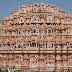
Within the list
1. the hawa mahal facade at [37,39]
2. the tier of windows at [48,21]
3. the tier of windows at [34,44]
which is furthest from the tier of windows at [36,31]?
the tier of windows at [34,44]

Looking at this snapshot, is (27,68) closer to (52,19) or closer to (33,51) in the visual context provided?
(33,51)

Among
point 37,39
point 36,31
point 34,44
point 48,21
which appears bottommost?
point 34,44

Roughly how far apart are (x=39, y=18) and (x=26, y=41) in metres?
3.14

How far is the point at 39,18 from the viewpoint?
67438 mm

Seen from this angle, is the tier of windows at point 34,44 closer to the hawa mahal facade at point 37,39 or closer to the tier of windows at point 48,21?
the hawa mahal facade at point 37,39

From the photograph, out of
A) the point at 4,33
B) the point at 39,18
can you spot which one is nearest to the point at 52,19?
the point at 39,18

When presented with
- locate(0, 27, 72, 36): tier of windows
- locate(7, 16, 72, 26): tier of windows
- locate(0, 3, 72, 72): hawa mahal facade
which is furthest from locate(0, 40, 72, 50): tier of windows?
locate(7, 16, 72, 26): tier of windows

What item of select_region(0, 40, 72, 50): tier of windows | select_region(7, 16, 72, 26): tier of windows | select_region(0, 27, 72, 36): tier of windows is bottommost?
select_region(0, 40, 72, 50): tier of windows

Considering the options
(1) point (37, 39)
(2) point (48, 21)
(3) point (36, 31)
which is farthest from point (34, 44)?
(2) point (48, 21)

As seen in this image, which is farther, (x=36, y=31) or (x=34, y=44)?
(x=36, y=31)

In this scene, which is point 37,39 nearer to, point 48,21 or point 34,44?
point 34,44

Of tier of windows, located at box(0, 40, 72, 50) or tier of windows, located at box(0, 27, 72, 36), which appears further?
tier of windows, located at box(0, 27, 72, 36)

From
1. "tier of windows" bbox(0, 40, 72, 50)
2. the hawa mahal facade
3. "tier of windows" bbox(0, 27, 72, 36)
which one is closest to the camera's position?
the hawa mahal facade

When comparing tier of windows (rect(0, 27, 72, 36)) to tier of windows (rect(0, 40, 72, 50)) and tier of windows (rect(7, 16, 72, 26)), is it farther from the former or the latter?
tier of windows (rect(0, 40, 72, 50))
